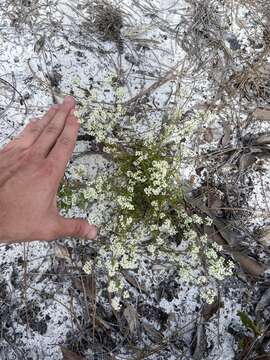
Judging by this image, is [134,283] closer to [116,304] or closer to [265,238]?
[116,304]

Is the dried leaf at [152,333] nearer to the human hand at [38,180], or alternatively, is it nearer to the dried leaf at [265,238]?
the human hand at [38,180]

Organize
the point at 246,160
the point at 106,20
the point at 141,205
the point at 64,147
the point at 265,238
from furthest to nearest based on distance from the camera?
the point at 106,20 < the point at 246,160 < the point at 265,238 < the point at 141,205 < the point at 64,147

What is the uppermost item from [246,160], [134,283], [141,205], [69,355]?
[246,160]

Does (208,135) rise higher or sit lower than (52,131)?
higher

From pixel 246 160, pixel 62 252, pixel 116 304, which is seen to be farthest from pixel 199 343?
pixel 246 160

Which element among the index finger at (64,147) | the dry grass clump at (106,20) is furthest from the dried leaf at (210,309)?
the dry grass clump at (106,20)

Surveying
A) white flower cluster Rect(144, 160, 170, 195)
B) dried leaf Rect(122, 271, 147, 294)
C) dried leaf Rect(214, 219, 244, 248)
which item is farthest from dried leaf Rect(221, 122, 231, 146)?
dried leaf Rect(122, 271, 147, 294)
